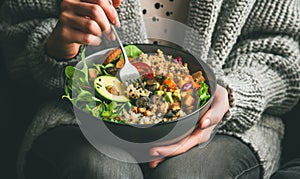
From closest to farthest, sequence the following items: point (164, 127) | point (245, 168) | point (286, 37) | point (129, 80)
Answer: point (164, 127) < point (129, 80) < point (245, 168) < point (286, 37)

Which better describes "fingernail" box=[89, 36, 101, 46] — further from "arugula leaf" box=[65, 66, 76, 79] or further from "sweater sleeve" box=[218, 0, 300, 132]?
"sweater sleeve" box=[218, 0, 300, 132]

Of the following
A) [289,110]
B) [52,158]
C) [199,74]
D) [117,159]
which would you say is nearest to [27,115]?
[52,158]

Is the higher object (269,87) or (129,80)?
(129,80)

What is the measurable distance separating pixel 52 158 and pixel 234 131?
40 cm

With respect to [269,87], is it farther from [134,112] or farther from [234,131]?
[134,112]

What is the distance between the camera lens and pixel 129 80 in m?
0.97

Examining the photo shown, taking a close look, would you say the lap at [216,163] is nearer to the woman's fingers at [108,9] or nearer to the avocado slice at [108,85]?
the avocado slice at [108,85]

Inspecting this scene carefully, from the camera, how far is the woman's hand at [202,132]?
3.15 ft

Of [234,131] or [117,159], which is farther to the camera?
[234,131]

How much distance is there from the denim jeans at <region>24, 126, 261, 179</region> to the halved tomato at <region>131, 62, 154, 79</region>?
0.15 meters

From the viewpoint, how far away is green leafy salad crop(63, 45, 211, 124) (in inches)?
35.6

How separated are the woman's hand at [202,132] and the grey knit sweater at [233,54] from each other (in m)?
0.05

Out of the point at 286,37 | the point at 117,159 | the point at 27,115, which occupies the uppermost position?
the point at 286,37

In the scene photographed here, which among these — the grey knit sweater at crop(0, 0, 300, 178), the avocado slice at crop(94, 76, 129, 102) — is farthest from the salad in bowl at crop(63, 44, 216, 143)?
the grey knit sweater at crop(0, 0, 300, 178)
